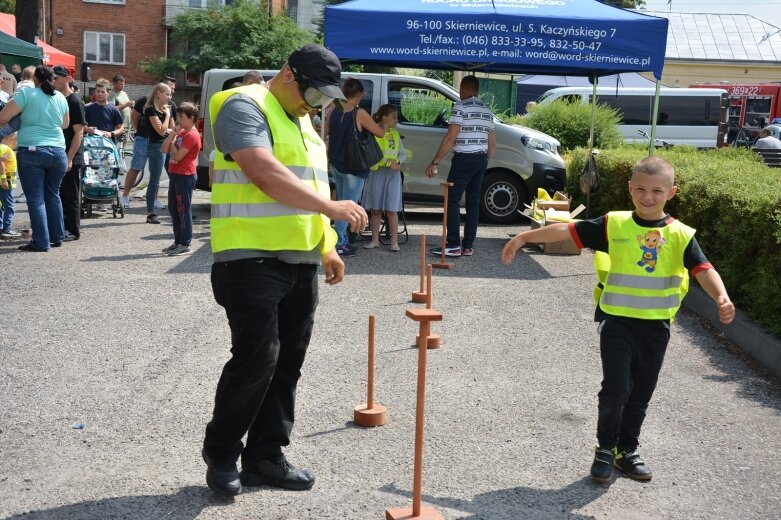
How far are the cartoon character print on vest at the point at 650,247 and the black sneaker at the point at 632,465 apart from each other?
0.94 metres

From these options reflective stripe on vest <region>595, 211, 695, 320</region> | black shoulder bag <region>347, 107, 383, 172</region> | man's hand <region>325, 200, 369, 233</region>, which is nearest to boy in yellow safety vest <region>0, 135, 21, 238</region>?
black shoulder bag <region>347, 107, 383, 172</region>

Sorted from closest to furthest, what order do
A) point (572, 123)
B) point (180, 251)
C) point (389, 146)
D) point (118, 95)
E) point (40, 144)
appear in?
1. point (40, 144)
2. point (180, 251)
3. point (389, 146)
4. point (572, 123)
5. point (118, 95)

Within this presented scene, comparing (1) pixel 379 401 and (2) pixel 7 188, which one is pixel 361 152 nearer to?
(2) pixel 7 188

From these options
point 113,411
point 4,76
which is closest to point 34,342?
point 113,411

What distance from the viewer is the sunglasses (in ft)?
13.0

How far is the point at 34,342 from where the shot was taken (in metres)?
6.71

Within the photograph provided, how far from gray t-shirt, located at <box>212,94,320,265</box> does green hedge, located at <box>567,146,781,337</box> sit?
4534 millimetres

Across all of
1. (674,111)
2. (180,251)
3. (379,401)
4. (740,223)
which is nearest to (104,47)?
(674,111)

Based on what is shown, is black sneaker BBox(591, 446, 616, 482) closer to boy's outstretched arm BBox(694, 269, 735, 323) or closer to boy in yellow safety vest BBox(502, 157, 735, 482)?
boy in yellow safety vest BBox(502, 157, 735, 482)

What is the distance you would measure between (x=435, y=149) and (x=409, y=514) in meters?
10.2

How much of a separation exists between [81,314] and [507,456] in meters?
4.22

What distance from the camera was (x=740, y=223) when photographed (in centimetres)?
804

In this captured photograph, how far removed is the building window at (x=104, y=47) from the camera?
4919 cm

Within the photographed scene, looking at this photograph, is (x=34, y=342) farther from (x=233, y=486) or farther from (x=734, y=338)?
A: (x=734, y=338)
